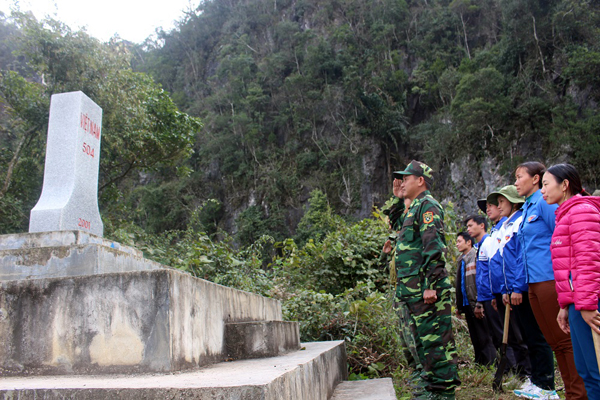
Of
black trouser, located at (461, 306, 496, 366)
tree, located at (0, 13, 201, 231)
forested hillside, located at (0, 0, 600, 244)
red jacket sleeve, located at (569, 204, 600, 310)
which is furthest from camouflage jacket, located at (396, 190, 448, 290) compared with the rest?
tree, located at (0, 13, 201, 231)

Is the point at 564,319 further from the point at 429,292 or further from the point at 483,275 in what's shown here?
the point at 483,275

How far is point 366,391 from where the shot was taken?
2.49 m

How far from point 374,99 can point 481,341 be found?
26.8 metres

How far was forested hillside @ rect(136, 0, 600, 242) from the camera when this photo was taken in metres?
21.8

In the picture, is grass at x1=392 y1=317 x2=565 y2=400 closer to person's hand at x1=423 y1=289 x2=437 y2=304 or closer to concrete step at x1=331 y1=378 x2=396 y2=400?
concrete step at x1=331 y1=378 x2=396 y2=400

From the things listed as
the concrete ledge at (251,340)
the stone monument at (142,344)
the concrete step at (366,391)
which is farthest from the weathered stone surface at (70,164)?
the concrete step at (366,391)

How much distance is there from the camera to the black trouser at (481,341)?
379cm

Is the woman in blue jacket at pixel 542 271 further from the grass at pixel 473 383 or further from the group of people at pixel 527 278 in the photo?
the grass at pixel 473 383

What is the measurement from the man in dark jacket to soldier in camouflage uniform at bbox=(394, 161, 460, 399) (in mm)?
1578

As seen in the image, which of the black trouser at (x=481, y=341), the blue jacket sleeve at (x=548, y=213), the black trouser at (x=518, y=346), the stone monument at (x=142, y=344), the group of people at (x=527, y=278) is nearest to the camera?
the stone monument at (x=142, y=344)

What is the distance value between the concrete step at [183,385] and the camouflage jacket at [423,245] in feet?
3.03

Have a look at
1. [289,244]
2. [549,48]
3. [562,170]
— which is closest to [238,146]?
[549,48]

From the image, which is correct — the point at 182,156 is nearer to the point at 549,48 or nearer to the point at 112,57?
the point at 112,57

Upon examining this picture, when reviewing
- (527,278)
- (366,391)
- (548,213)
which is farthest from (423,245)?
(366,391)
